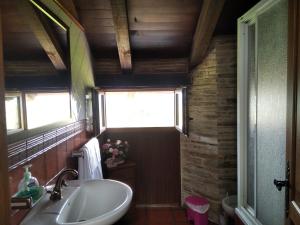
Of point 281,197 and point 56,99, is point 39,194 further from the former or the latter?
point 281,197

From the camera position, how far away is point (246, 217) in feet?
5.55

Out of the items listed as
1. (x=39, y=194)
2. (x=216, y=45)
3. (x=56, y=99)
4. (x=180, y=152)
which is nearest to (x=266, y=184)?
(x=39, y=194)

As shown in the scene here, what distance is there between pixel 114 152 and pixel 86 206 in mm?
1741

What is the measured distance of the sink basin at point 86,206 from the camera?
1134 mm

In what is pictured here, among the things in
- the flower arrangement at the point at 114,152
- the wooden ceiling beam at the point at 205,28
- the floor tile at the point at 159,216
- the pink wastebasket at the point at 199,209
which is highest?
the wooden ceiling beam at the point at 205,28

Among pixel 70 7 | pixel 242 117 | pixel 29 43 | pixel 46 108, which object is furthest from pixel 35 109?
pixel 242 117

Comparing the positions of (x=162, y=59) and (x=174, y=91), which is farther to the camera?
(x=174, y=91)

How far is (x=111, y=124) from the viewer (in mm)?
3719

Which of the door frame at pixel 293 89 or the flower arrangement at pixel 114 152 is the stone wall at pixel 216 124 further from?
the door frame at pixel 293 89

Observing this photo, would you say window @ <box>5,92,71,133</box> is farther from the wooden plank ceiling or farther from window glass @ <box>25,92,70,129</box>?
Answer: the wooden plank ceiling

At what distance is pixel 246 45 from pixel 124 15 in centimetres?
115

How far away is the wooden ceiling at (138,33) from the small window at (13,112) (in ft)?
0.46

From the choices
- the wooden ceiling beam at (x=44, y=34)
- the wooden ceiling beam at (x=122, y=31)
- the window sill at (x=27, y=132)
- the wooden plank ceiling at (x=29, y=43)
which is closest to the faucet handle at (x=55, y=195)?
the window sill at (x=27, y=132)

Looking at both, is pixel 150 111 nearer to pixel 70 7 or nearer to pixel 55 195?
pixel 70 7
